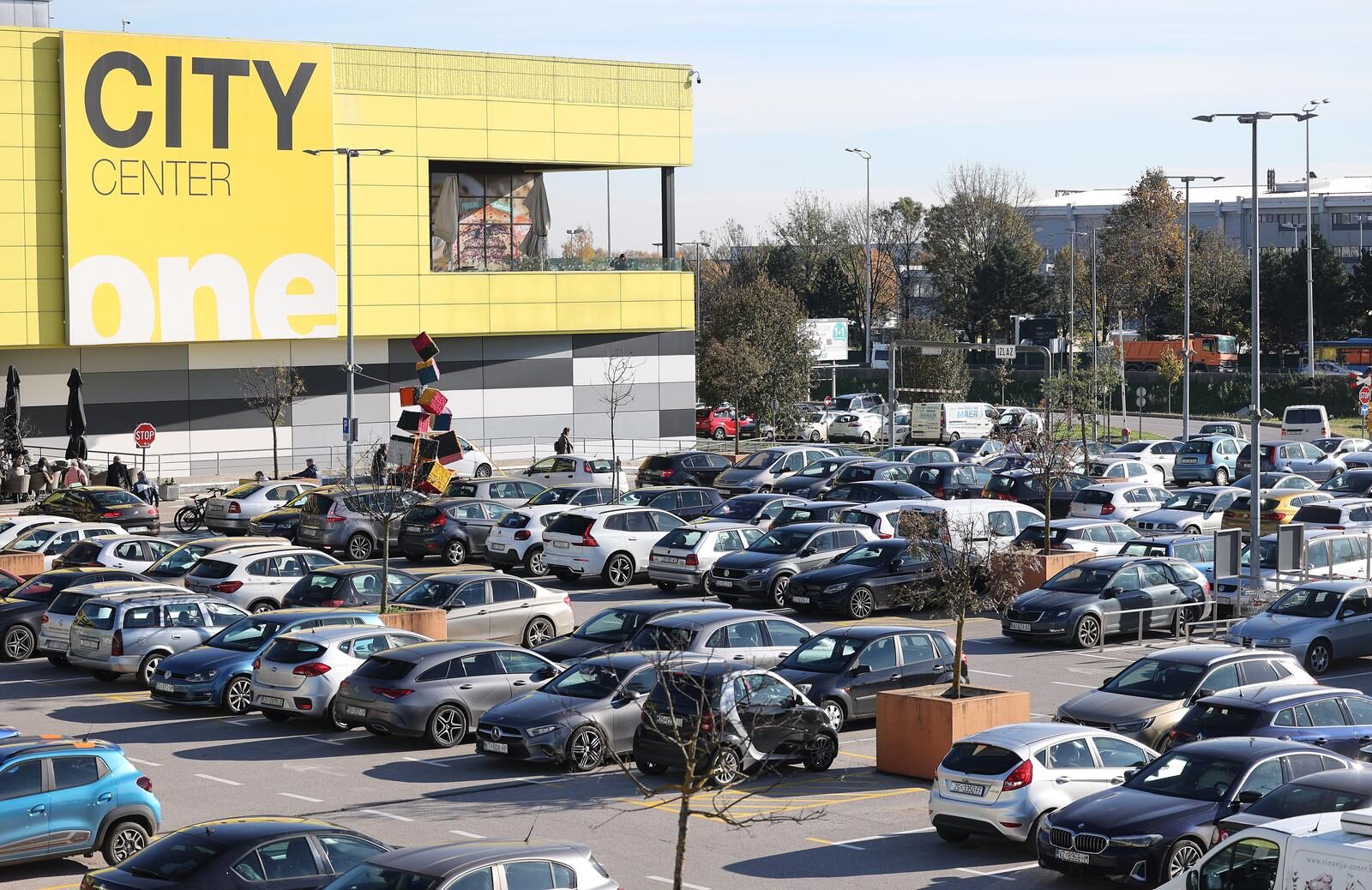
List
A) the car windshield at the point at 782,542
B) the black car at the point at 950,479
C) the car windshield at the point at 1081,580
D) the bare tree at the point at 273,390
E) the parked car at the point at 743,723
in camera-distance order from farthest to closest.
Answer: the bare tree at the point at 273,390 < the black car at the point at 950,479 < the car windshield at the point at 782,542 < the car windshield at the point at 1081,580 < the parked car at the point at 743,723

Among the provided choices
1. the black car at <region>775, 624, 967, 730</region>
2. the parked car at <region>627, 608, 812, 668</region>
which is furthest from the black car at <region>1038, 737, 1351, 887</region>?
the parked car at <region>627, 608, 812, 668</region>

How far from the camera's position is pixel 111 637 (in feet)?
82.5

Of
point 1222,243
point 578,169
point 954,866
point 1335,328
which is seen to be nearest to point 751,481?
point 578,169

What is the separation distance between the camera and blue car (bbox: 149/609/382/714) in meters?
23.4

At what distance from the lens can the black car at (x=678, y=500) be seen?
3978 cm

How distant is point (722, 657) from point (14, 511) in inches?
1170

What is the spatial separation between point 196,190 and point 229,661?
33.8m

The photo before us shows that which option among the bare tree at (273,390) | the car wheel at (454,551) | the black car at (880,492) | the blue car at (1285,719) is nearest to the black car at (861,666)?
the blue car at (1285,719)

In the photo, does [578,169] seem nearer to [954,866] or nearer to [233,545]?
[233,545]

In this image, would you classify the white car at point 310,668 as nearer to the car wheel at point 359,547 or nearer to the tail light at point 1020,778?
the tail light at point 1020,778

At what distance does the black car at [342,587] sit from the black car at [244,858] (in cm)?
1539

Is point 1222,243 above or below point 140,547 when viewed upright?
above

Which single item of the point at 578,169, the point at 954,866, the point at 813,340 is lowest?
the point at 954,866

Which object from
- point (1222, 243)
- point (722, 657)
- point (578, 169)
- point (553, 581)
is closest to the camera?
point (722, 657)
